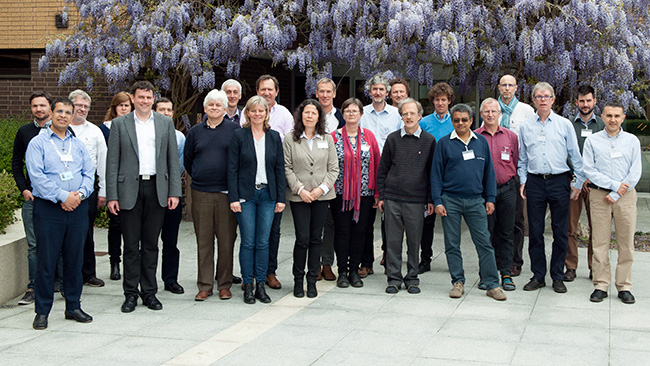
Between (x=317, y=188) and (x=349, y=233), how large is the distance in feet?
2.35

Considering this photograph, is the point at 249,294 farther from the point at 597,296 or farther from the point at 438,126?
the point at 597,296

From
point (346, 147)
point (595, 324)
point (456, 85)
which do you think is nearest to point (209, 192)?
point (346, 147)

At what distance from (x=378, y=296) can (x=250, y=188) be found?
4.82 ft

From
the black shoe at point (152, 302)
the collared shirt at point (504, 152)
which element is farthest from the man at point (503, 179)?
the black shoe at point (152, 302)

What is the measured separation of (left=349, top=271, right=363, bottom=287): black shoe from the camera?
6916 millimetres

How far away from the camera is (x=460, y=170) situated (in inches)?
255

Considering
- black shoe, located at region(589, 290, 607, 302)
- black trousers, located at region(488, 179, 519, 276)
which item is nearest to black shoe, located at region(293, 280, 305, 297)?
black trousers, located at region(488, 179, 519, 276)

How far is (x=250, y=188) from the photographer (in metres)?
6.25

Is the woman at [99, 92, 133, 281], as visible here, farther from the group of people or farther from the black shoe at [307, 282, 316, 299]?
the black shoe at [307, 282, 316, 299]

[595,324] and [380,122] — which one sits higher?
[380,122]

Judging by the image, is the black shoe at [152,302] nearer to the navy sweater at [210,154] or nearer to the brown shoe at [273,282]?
the navy sweater at [210,154]

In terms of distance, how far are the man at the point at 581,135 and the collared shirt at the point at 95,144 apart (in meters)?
4.30

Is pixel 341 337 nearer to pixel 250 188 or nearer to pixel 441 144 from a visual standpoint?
pixel 250 188

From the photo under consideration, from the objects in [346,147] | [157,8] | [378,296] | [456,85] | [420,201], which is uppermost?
[157,8]
